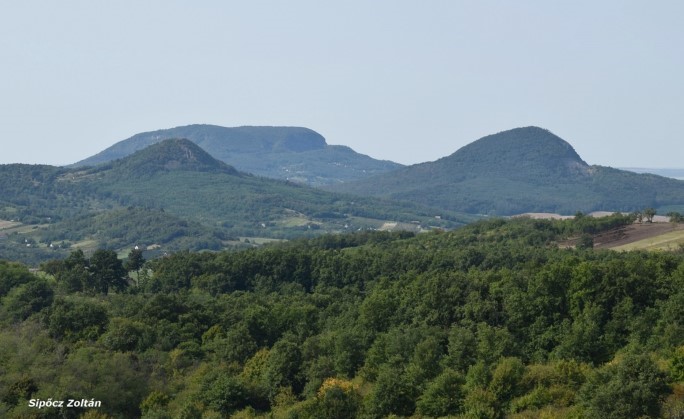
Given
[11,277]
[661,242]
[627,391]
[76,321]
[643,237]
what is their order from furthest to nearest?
[643,237] → [661,242] → [11,277] → [76,321] → [627,391]

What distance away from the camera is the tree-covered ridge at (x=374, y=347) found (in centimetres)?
3700

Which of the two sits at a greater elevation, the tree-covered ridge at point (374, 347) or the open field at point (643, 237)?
the open field at point (643, 237)

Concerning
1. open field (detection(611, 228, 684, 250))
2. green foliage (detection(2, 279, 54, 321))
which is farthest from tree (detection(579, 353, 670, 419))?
open field (detection(611, 228, 684, 250))

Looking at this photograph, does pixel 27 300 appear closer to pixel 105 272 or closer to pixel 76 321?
pixel 76 321

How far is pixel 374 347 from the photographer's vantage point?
47.5 metres

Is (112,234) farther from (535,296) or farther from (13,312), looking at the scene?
(535,296)

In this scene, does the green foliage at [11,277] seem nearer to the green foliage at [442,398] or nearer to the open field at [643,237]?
the green foliage at [442,398]

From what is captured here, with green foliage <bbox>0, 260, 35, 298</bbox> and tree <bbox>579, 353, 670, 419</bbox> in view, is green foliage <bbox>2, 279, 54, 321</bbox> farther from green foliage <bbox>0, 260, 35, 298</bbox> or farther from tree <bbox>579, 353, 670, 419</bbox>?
tree <bbox>579, 353, 670, 419</bbox>

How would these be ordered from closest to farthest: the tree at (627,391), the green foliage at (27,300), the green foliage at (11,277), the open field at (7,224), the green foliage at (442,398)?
the tree at (627,391) < the green foliage at (442,398) < the green foliage at (27,300) < the green foliage at (11,277) < the open field at (7,224)

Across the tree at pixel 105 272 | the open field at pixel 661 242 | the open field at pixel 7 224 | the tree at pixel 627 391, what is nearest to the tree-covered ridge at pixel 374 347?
the tree at pixel 627 391

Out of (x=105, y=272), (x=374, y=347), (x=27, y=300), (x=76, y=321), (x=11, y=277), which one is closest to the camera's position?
(x=374, y=347)

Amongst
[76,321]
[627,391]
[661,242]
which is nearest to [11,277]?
[76,321]

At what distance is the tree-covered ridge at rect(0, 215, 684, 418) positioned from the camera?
121 ft

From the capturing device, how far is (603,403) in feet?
103
